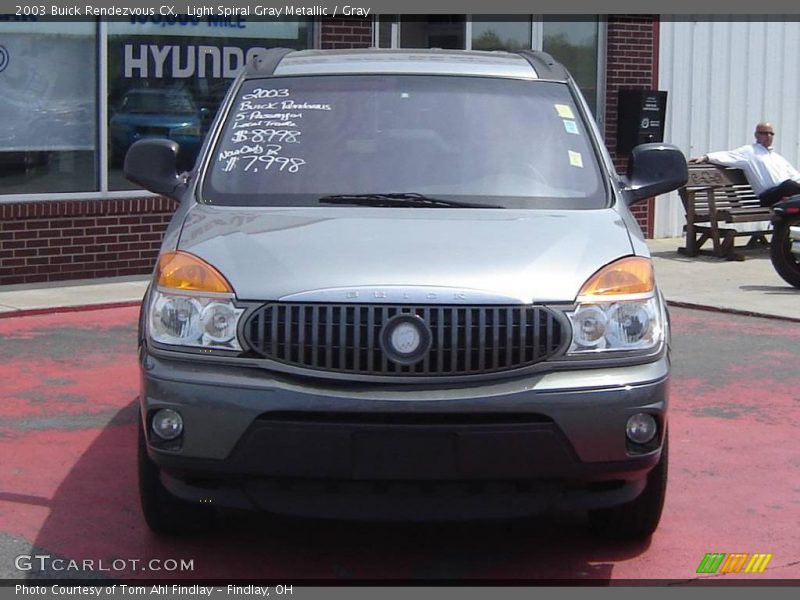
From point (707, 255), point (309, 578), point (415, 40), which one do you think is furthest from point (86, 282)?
point (309, 578)

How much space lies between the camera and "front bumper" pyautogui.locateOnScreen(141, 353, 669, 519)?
4.52 metres

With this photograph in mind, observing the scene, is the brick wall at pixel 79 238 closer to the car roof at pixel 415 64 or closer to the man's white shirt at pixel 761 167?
the car roof at pixel 415 64

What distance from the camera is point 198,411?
458 centimetres

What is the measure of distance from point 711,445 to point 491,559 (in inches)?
85.0

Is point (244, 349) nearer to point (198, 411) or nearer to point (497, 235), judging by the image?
point (198, 411)

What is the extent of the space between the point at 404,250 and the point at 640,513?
1.40 meters

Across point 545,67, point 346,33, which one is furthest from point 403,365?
point 346,33

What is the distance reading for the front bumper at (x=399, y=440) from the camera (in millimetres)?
4520

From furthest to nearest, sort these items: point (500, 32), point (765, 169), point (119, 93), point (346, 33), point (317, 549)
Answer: point (500, 32) < point (765, 169) < point (346, 33) < point (119, 93) < point (317, 549)

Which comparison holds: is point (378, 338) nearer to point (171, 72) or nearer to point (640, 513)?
point (640, 513)

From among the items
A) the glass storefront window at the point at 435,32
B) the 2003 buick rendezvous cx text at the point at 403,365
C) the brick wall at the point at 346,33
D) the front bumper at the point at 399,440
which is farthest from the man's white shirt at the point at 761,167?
the front bumper at the point at 399,440

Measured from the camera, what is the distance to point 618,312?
15.8ft

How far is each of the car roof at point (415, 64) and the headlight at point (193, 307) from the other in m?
1.56

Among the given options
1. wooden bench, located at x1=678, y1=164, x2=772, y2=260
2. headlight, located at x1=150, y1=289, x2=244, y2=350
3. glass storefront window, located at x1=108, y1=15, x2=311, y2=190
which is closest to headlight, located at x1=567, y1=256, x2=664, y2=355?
headlight, located at x1=150, y1=289, x2=244, y2=350
